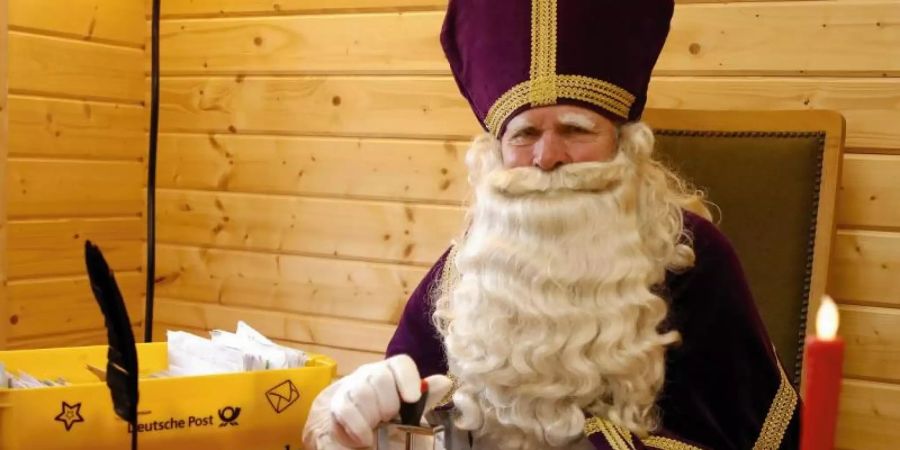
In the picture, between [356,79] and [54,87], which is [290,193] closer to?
[356,79]

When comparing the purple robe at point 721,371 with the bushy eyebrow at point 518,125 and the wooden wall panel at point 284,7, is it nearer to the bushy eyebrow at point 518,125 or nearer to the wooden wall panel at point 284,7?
the bushy eyebrow at point 518,125

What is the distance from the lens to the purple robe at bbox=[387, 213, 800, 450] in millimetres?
1221

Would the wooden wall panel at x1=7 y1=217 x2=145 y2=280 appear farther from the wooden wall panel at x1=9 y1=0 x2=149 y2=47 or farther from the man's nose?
the man's nose

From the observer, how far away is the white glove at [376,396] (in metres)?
1.05

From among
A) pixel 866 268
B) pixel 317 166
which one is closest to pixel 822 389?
pixel 866 268

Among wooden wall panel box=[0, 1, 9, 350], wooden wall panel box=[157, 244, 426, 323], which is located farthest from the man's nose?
wooden wall panel box=[0, 1, 9, 350]

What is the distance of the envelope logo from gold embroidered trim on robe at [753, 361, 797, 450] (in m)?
0.55

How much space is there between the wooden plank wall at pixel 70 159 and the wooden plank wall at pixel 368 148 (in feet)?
0.34

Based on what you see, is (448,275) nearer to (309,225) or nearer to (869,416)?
(869,416)

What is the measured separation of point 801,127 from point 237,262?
143cm

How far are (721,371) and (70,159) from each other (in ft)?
5.89

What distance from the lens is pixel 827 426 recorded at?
39 cm

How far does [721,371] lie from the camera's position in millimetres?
1228

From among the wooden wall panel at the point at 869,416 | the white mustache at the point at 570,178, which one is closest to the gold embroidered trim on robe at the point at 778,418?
the white mustache at the point at 570,178
